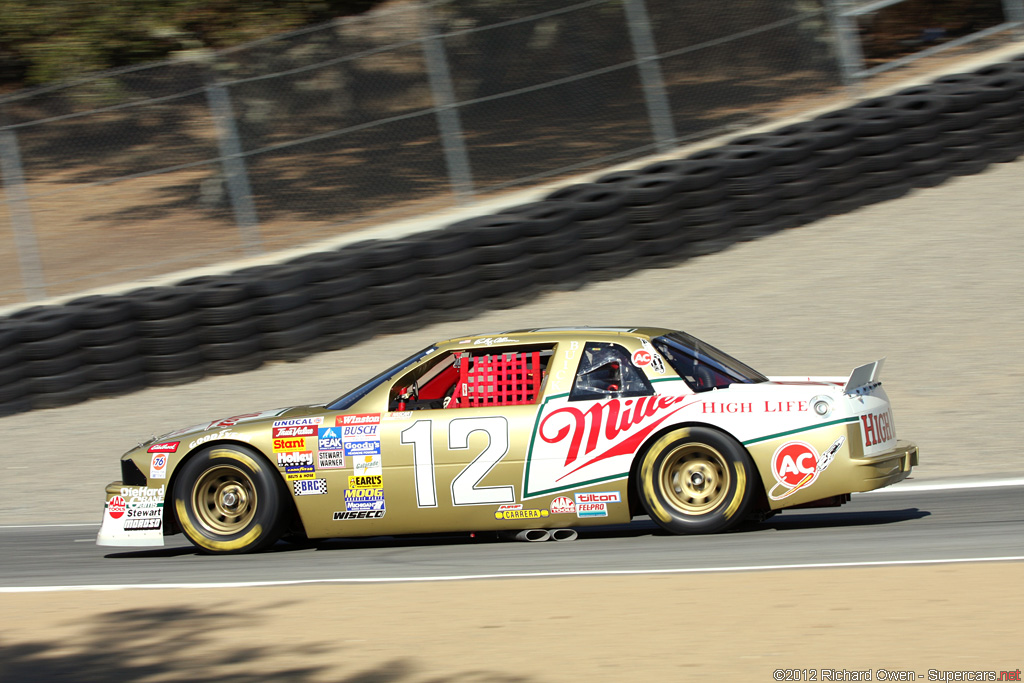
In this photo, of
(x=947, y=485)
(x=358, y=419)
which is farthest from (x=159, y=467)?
(x=947, y=485)

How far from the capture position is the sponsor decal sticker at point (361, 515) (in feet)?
23.1

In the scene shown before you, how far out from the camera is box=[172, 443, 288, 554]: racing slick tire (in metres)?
7.18

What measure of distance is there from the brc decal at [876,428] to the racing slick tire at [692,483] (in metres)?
0.70

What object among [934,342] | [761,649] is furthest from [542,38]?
[761,649]

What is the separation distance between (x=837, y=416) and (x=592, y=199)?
697cm

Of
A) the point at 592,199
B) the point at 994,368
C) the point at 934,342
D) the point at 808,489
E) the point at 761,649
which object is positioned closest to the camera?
the point at 761,649

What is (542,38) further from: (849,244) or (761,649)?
(761,649)

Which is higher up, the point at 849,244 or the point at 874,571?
the point at 849,244

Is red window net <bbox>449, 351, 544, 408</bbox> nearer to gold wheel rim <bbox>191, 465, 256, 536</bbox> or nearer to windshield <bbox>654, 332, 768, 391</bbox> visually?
windshield <bbox>654, 332, 768, 391</bbox>

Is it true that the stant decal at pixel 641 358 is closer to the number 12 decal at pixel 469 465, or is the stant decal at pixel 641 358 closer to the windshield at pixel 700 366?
the windshield at pixel 700 366

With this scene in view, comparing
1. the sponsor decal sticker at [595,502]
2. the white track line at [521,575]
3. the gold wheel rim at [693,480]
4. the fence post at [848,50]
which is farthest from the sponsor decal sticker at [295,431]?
the fence post at [848,50]

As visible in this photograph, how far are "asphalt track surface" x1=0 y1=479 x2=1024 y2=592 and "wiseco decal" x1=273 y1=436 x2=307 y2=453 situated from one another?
675 millimetres

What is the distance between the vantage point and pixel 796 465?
6652mm

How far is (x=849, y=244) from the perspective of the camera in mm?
13727
